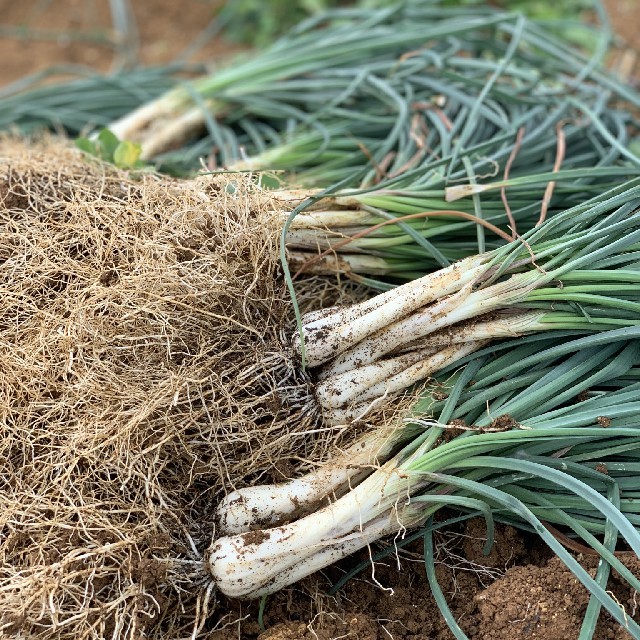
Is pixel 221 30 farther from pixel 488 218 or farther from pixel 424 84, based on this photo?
pixel 488 218

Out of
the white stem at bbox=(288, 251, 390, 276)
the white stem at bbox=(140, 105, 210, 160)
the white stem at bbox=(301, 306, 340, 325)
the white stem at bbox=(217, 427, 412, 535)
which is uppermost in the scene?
the white stem at bbox=(140, 105, 210, 160)

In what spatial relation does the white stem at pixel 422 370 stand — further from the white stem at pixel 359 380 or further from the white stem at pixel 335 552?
the white stem at pixel 335 552

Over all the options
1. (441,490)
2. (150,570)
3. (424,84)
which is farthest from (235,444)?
(424,84)

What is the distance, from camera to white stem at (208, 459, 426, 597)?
1.38 meters

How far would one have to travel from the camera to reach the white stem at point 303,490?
1449 millimetres

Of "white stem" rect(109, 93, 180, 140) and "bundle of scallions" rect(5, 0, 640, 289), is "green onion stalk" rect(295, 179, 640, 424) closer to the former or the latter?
"bundle of scallions" rect(5, 0, 640, 289)

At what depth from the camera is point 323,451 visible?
59.7 inches

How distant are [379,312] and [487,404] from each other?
0.28 metres

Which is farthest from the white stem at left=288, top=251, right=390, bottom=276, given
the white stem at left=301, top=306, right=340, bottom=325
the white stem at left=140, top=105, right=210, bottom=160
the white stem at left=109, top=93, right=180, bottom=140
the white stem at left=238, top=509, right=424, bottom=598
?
the white stem at left=109, top=93, right=180, bottom=140

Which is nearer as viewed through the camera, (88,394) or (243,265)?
(88,394)

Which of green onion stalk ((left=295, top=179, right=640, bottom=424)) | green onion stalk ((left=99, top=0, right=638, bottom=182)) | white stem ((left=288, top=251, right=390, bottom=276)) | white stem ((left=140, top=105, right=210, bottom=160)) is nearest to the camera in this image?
green onion stalk ((left=295, top=179, right=640, bottom=424))

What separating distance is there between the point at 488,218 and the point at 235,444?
0.77 m

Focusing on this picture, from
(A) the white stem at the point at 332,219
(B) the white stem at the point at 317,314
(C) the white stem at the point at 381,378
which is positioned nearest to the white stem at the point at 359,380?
(C) the white stem at the point at 381,378

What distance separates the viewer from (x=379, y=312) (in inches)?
59.8
